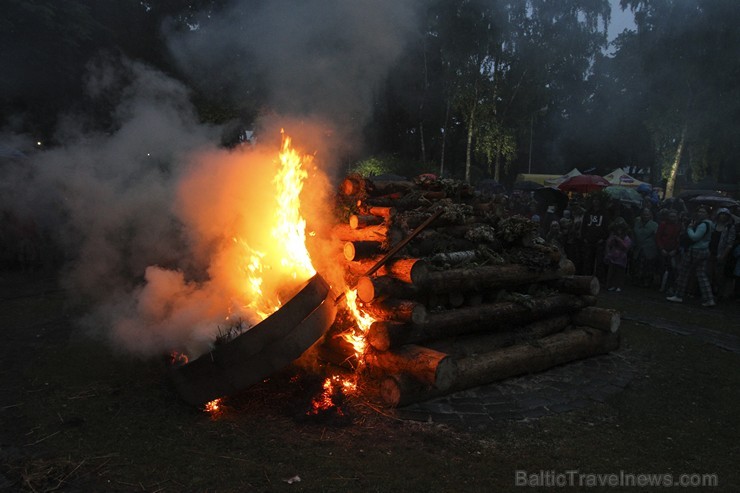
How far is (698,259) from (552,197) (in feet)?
44.2

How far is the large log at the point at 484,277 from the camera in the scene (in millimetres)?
5953

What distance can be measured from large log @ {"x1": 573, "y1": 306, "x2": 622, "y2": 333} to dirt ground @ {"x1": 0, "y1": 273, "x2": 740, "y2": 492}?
2.68ft

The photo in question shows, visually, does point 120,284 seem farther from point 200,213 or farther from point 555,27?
point 555,27

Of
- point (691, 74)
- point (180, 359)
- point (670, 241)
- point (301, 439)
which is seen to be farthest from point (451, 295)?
point (691, 74)

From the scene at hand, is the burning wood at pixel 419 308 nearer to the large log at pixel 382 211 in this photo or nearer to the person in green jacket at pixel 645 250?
the large log at pixel 382 211

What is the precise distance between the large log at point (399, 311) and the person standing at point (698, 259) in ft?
26.6

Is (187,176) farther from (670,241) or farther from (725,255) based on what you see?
(725,255)

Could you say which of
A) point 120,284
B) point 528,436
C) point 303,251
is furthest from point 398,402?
point 120,284

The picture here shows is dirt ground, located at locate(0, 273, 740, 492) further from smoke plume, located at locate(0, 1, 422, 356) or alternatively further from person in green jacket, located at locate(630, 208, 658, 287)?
person in green jacket, located at locate(630, 208, 658, 287)

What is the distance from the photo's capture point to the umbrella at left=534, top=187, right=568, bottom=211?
74.4 ft

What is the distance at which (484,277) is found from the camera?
6352 mm

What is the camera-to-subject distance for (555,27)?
27.3 m

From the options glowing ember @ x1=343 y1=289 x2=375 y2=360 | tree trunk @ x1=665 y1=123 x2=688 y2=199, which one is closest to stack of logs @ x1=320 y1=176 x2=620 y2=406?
glowing ember @ x1=343 y1=289 x2=375 y2=360

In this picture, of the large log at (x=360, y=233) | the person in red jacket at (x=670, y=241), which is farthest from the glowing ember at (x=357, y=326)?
the person in red jacket at (x=670, y=241)
